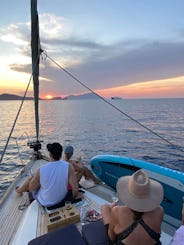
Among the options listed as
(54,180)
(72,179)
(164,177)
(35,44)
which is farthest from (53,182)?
(35,44)

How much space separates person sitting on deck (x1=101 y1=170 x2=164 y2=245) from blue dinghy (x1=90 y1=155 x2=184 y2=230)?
114 inches

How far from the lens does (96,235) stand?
287cm

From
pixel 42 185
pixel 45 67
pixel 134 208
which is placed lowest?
pixel 42 185

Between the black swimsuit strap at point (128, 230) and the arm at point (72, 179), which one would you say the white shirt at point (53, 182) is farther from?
the black swimsuit strap at point (128, 230)

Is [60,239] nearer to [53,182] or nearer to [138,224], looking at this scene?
[53,182]

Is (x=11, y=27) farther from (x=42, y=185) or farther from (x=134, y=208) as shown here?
(x=134, y=208)

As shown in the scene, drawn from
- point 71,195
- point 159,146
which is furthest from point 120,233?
point 159,146

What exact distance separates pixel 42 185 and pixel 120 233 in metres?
1.87

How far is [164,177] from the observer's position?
5086mm

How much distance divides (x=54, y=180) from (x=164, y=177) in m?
2.70

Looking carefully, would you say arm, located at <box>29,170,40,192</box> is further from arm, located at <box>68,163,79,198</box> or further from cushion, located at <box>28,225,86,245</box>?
cushion, located at <box>28,225,86,245</box>

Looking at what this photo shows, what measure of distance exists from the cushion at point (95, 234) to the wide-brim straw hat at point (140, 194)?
850mm

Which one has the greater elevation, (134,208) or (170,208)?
(134,208)

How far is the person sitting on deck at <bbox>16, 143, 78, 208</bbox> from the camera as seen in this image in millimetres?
3604
